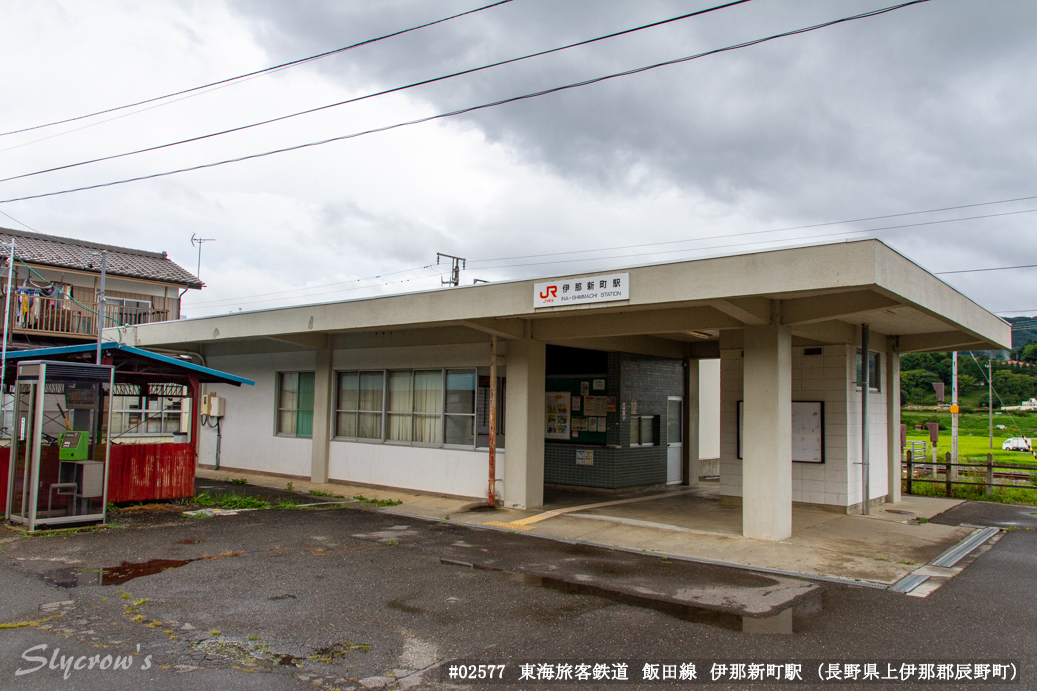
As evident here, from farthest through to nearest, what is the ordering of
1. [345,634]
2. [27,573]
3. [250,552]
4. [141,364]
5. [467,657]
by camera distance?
[141,364] → [250,552] → [27,573] → [345,634] → [467,657]

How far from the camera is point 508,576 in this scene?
763 cm

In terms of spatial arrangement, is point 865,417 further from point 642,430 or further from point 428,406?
point 428,406

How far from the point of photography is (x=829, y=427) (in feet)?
39.7

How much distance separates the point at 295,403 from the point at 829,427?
1157 centimetres

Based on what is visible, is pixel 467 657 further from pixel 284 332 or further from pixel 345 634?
pixel 284 332

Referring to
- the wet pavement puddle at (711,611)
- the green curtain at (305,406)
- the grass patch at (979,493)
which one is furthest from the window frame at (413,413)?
the grass patch at (979,493)

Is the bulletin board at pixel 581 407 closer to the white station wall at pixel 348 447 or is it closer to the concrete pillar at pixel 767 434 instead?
the white station wall at pixel 348 447

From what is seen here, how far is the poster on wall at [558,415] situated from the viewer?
1545cm

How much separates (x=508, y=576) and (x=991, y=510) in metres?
10.6

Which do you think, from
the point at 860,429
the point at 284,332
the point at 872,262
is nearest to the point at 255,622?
the point at 872,262

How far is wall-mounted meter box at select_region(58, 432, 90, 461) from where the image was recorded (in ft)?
33.0

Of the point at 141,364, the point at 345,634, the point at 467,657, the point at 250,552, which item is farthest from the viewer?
the point at 141,364

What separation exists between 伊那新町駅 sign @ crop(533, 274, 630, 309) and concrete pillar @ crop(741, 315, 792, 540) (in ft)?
6.43

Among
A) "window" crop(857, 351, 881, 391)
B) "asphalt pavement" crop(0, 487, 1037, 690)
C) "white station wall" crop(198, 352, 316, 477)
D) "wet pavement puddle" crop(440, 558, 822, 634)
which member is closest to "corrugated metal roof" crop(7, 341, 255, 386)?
"asphalt pavement" crop(0, 487, 1037, 690)
